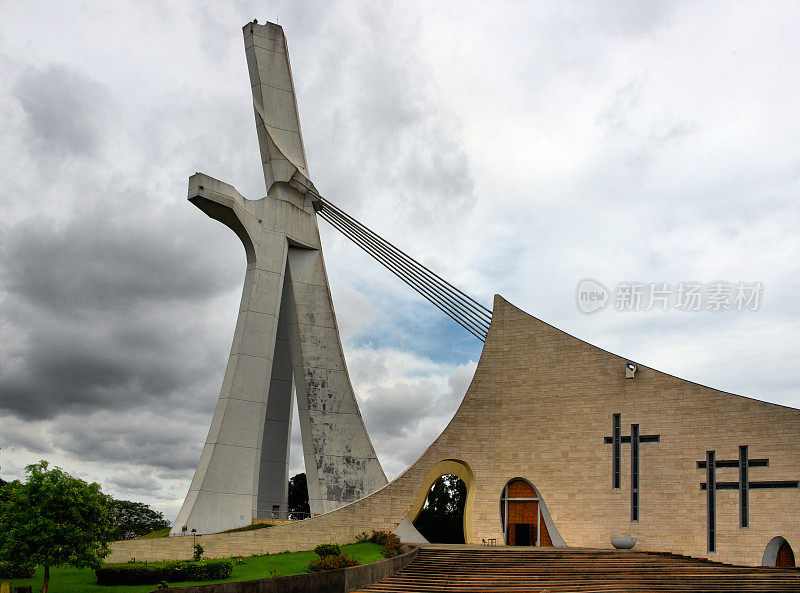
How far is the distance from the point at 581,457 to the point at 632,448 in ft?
4.87

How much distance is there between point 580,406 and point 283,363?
1086 cm

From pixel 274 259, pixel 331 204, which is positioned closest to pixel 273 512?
pixel 274 259

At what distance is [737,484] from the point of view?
19.9m

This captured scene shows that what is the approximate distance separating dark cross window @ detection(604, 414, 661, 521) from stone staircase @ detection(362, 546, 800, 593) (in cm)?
251

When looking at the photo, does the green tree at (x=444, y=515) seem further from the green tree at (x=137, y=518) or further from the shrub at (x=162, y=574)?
the shrub at (x=162, y=574)

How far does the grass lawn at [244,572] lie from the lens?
1502 centimetres

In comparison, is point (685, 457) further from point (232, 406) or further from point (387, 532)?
point (232, 406)

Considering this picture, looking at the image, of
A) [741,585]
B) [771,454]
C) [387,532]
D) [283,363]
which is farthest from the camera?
[283,363]

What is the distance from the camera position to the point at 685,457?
68.5ft

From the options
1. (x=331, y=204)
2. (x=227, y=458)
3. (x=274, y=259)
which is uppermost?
(x=331, y=204)

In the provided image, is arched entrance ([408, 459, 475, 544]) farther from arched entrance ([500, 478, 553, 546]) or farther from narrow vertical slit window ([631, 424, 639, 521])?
Answer: narrow vertical slit window ([631, 424, 639, 521])

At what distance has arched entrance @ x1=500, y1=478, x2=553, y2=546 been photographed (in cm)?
2250

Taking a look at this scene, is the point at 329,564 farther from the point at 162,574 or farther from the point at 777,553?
the point at 777,553

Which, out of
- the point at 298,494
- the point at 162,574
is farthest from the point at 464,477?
the point at 298,494
